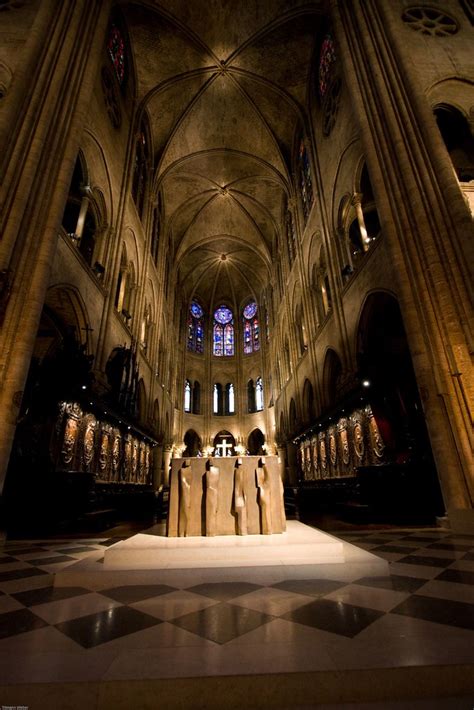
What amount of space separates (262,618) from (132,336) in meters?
13.1

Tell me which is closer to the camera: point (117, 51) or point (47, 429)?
point (47, 429)

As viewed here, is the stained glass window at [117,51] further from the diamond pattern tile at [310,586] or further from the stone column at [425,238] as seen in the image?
the diamond pattern tile at [310,586]

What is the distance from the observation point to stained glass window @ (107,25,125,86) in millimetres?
12502

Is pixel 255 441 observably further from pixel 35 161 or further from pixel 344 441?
pixel 35 161

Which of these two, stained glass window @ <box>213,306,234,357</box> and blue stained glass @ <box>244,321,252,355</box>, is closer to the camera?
blue stained glass @ <box>244,321,252,355</box>

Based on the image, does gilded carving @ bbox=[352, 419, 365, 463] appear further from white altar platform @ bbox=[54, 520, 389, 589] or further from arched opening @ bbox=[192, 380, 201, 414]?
arched opening @ bbox=[192, 380, 201, 414]

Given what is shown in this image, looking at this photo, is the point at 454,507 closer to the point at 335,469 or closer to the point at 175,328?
the point at 335,469

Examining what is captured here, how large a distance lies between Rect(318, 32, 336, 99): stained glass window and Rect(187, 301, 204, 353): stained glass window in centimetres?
1944

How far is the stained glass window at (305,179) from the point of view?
15.8 m

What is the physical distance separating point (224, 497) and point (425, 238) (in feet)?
20.5

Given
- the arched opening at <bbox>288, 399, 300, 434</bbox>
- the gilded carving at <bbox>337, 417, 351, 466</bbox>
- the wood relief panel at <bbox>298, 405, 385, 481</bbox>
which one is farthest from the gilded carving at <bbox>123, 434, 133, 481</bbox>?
the arched opening at <bbox>288, 399, 300, 434</bbox>

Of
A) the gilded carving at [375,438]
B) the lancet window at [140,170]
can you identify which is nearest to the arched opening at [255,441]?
the gilded carving at [375,438]

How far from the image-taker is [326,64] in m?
13.6

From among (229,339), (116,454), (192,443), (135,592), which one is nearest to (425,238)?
(135,592)
